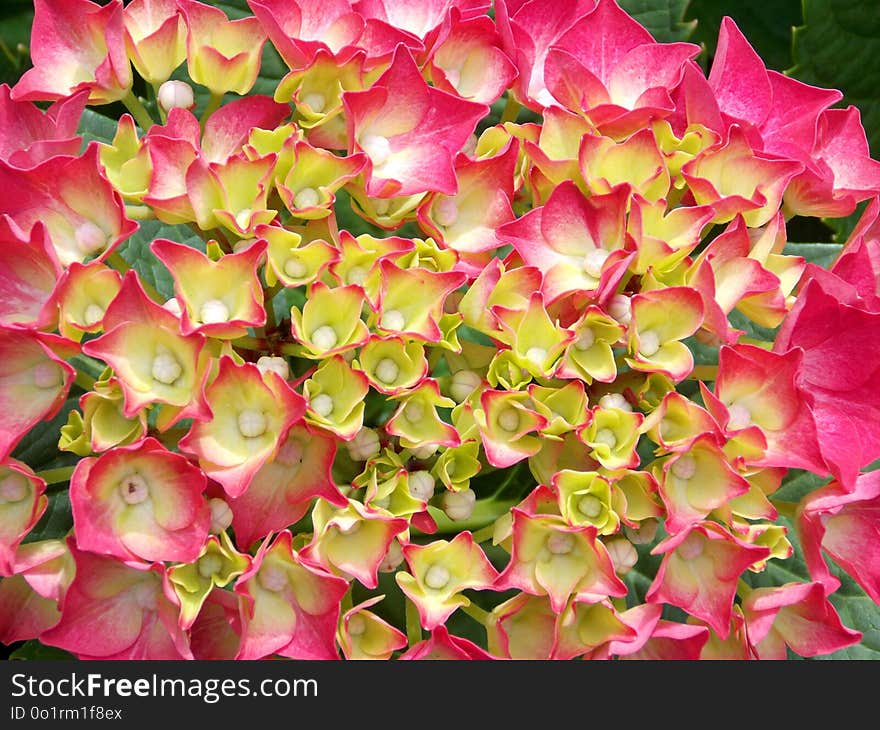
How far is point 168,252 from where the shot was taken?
85 centimetres

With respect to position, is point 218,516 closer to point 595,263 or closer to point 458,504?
point 458,504

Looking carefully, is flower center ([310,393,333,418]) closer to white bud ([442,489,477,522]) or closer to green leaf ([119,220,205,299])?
white bud ([442,489,477,522])

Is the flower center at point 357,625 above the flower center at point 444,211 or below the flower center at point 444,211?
below

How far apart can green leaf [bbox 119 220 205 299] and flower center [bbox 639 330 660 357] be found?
53 centimetres

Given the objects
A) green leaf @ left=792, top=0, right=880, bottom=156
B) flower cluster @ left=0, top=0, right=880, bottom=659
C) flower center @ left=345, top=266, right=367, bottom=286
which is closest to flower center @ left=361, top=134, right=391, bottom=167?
flower cluster @ left=0, top=0, right=880, bottom=659

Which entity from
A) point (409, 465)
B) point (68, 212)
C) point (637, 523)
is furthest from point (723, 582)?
point (68, 212)

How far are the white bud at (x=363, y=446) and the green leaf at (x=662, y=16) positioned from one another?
73cm

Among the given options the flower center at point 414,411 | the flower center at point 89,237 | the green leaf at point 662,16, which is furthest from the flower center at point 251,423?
the green leaf at point 662,16

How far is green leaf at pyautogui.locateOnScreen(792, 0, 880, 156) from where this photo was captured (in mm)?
1443

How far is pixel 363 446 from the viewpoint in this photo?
35.5 inches

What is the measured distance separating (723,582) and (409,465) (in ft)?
0.83

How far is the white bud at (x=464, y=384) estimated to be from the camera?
3.04ft

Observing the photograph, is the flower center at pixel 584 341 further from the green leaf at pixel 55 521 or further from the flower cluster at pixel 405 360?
the green leaf at pixel 55 521
